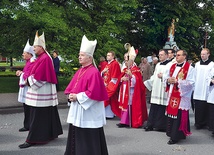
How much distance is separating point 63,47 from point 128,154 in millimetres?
7832

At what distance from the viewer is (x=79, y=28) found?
13.8 meters

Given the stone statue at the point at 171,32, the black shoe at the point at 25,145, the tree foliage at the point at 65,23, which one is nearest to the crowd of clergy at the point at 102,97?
the black shoe at the point at 25,145

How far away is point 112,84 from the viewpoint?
9008mm

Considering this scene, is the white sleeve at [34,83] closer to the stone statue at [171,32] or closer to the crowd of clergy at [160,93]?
the crowd of clergy at [160,93]

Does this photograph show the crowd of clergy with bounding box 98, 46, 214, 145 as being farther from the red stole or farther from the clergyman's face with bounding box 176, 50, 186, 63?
the clergyman's face with bounding box 176, 50, 186, 63

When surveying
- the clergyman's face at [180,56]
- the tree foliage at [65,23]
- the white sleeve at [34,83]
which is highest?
the tree foliage at [65,23]

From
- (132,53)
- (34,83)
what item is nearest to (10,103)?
(132,53)

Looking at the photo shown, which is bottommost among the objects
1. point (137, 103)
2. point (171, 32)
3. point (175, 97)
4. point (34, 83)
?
point (137, 103)

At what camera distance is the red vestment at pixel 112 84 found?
29.4 ft

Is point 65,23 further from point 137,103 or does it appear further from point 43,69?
point 43,69

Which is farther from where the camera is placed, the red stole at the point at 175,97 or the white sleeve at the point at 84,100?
the red stole at the point at 175,97

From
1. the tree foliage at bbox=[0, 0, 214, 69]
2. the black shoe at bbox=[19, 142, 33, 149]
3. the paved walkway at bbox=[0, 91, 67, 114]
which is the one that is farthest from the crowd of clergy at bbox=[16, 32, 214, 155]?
the tree foliage at bbox=[0, 0, 214, 69]

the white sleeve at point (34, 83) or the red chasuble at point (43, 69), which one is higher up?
the red chasuble at point (43, 69)

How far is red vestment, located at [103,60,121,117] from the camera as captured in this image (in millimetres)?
8953
